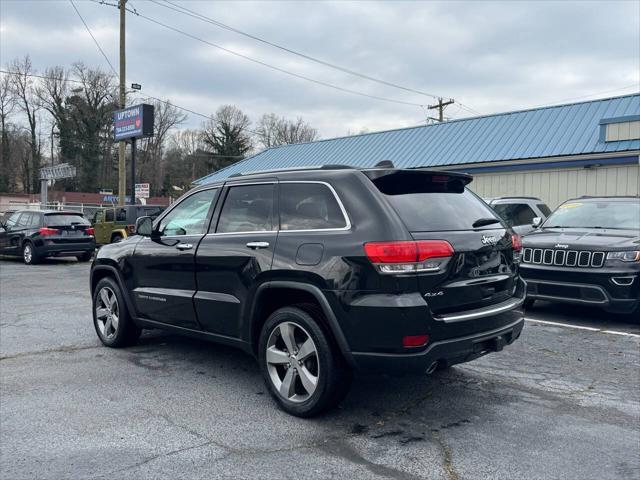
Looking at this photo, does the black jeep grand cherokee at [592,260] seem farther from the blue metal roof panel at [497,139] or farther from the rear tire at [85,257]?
the rear tire at [85,257]

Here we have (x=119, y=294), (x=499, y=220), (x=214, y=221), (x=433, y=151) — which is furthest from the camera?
(x=433, y=151)

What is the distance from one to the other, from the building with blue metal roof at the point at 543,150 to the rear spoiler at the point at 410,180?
9.92m

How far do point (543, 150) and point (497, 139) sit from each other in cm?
215

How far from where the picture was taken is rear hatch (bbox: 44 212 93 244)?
1653cm

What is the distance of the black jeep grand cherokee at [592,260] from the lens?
7207 mm

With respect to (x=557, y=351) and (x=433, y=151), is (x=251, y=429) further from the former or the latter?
(x=433, y=151)

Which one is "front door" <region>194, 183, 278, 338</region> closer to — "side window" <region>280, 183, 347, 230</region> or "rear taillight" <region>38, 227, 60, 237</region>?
"side window" <region>280, 183, 347, 230</region>

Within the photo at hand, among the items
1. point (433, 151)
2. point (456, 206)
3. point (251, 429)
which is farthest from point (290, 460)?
point (433, 151)

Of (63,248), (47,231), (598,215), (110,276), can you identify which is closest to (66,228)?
(47,231)

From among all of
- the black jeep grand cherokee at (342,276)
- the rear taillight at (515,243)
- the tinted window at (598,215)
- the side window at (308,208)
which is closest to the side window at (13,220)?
the black jeep grand cherokee at (342,276)

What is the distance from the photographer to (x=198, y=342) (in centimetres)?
639

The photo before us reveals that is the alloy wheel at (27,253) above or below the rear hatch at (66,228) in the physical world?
below

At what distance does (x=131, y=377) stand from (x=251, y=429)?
1.71 metres

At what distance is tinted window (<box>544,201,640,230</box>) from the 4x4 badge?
5.08 m
